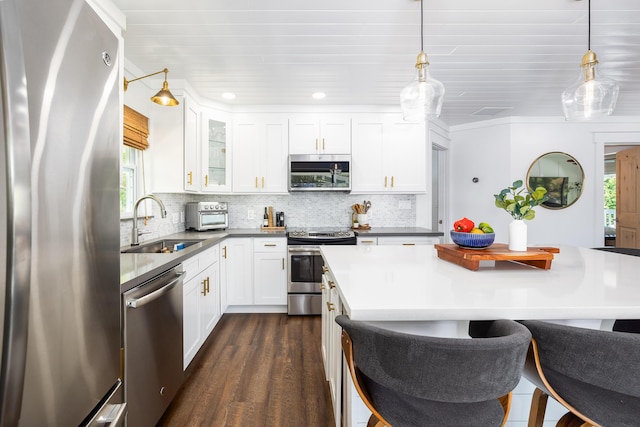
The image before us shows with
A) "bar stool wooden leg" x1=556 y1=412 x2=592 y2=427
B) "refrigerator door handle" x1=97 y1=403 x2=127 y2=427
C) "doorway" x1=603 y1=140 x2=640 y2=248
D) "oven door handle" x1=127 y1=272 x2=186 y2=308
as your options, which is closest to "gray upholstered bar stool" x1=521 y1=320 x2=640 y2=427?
"bar stool wooden leg" x1=556 y1=412 x2=592 y2=427

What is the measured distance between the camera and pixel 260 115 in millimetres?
3613

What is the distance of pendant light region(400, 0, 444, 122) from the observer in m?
1.78

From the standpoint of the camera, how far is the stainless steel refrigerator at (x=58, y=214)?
588 mm

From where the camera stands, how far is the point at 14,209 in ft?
1.91

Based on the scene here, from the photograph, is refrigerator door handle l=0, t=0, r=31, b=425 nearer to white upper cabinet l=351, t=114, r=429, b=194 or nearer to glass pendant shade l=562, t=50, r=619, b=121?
glass pendant shade l=562, t=50, r=619, b=121

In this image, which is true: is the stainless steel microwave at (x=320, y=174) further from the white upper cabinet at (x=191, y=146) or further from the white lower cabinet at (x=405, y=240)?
the white upper cabinet at (x=191, y=146)

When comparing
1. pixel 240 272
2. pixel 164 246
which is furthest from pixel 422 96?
pixel 240 272

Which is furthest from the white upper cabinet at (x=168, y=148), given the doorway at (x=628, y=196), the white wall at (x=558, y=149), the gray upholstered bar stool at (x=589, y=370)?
the doorway at (x=628, y=196)

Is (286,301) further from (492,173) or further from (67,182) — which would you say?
(492,173)

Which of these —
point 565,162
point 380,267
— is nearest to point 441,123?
point 565,162

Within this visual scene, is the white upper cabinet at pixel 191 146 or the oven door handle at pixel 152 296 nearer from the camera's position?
the oven door handle at pixel 152 296

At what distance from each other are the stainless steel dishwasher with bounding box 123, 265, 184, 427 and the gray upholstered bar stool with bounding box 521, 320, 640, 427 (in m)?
1.51

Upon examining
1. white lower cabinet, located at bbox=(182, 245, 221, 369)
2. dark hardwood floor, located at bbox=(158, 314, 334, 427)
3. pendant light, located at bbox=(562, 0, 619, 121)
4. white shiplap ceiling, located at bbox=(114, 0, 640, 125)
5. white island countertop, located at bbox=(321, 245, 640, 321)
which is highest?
white shiplap ceiling, located at bbox=(114, 0, 640, 125)

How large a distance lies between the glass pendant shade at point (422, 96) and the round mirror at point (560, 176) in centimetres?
297
